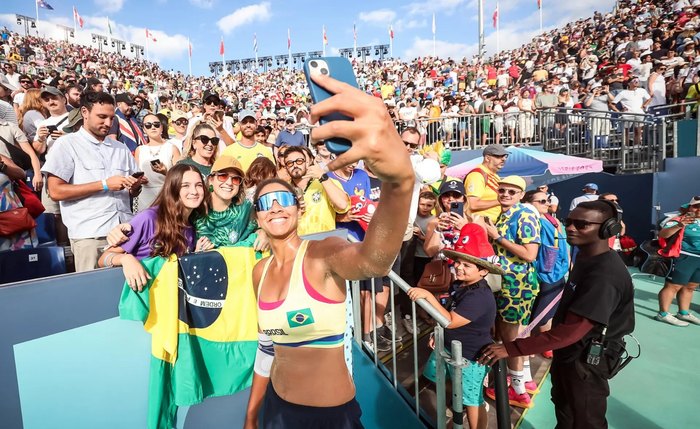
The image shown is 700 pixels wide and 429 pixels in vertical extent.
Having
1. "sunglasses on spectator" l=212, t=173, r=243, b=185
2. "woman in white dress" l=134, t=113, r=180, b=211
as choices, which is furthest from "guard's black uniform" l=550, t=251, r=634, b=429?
"woman in white dress" l=134, t=113, r=180, b=211

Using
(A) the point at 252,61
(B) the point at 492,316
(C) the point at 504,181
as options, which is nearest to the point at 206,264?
(B) the point at 492,316

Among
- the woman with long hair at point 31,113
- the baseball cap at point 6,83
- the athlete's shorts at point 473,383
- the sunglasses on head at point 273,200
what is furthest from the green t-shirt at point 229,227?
the baseball cap at point 6,83

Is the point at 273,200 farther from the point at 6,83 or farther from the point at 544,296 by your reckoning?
the point at 6,83

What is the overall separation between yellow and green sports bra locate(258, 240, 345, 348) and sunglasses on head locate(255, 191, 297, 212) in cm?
30

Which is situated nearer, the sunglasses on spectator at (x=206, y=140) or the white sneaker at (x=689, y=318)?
the sunglasses on spectator at (x=206, y=140)

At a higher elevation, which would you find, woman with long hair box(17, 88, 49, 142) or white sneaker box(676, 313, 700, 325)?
woman with long hair box(17, 88, 49, 142)

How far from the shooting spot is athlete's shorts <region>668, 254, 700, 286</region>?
18.7ft

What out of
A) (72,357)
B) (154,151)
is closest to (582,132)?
(154,151)

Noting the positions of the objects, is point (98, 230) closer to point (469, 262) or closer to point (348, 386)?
point (348, 386)

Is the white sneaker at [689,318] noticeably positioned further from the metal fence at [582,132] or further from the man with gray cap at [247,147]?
the man with gray cap at [247,147]

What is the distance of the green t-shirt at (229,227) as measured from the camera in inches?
121

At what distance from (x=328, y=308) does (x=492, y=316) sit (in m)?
1.83

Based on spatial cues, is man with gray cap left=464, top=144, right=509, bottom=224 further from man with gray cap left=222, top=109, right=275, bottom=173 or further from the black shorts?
the black shorts

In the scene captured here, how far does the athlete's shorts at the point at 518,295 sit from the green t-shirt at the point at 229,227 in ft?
8.68
